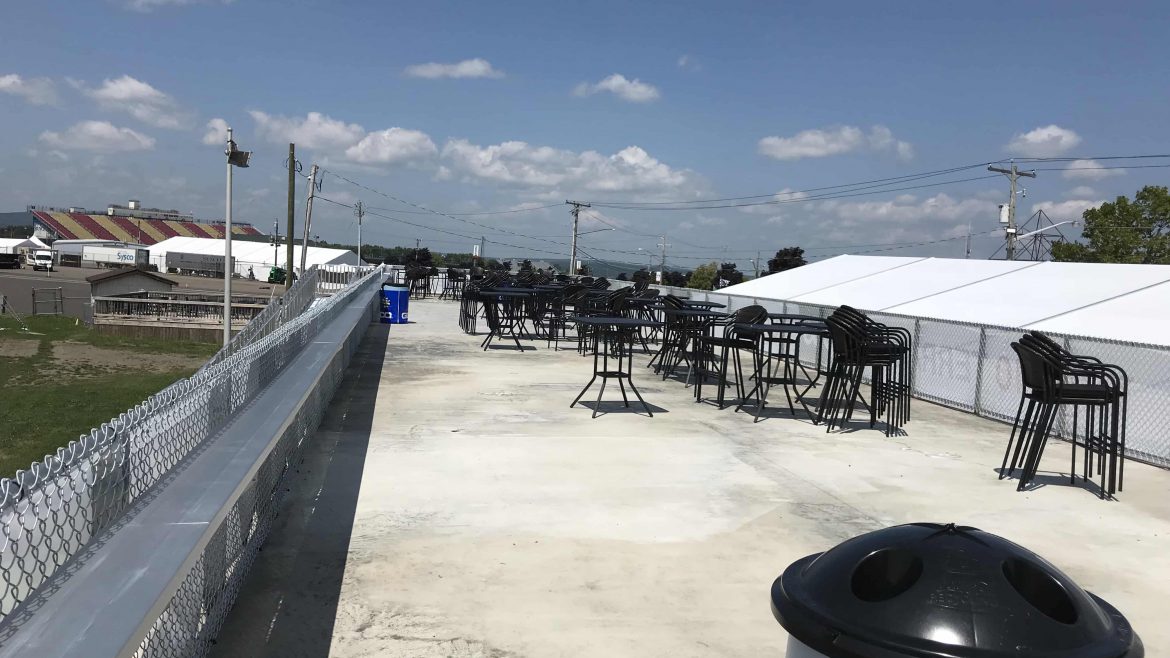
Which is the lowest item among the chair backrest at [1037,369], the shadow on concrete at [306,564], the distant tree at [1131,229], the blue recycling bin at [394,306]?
the shadow on concrete at [306,564]

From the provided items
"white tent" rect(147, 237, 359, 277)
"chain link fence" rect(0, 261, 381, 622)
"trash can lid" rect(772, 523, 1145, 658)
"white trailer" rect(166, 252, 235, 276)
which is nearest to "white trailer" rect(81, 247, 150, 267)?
"white tent" rect(147, 237, 359, 277)

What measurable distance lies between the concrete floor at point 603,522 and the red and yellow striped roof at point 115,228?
162903 mm

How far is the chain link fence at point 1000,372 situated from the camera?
864 cm

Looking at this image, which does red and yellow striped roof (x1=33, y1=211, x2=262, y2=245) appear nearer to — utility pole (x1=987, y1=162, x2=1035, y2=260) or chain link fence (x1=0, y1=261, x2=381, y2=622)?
utility pole (x1=987, y1=162, x2=1035, y2=260)

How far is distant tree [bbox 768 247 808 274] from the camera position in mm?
61562

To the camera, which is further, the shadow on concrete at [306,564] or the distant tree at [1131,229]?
the distant tree at [1131,229]

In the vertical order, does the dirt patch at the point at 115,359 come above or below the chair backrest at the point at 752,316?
below

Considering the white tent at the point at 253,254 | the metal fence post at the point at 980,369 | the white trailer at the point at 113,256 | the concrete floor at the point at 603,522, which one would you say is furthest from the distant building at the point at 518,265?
the white trailer at the point at 113,256

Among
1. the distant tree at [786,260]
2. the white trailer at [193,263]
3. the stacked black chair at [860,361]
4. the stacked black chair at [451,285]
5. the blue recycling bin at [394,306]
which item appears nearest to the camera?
the stacked black chair at [860,361]

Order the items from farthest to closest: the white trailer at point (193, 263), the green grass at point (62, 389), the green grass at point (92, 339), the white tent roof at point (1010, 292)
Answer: the white trailer at point (193, 263)
the green grass at point (92, 339)
the green grass at point (62, 389)
the white tent roof at point (1010, 292)

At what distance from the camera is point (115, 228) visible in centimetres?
16362

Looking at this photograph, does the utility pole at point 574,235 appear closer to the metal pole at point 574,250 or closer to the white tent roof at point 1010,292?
the metal pole at point 574,250

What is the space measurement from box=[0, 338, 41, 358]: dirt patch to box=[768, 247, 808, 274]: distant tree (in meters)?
40.6

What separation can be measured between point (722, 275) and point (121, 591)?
194 ft
